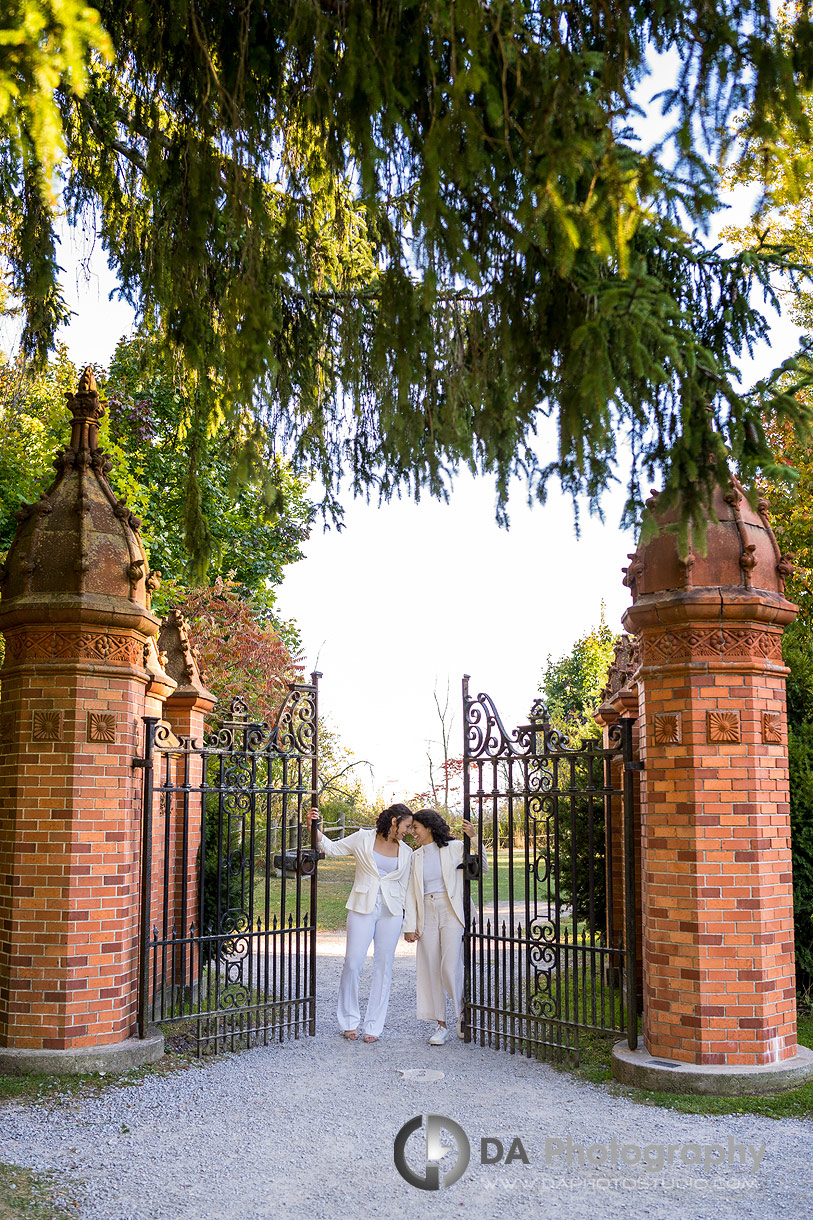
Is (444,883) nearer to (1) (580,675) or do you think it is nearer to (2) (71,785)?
(2) (71,785)

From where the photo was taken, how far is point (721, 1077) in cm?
617

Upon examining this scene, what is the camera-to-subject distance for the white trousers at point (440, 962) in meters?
8.44

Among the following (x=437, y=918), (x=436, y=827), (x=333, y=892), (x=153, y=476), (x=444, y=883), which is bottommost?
(x=333, y=892)

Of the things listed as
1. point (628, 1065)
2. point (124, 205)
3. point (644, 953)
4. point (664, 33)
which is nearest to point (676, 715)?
point (644, 953)

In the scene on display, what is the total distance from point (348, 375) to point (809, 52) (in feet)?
10.3

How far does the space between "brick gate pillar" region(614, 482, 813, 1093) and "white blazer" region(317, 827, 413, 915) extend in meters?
2.44

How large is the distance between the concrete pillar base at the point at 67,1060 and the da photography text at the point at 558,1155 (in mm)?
2262

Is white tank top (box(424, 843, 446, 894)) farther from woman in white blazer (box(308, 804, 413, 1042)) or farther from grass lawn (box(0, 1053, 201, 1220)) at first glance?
grass lawn (box(0, 1053, 201, 1220))

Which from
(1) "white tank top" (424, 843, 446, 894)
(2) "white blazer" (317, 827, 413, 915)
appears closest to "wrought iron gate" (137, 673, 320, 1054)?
(2) "white blazer" (317, 827, 413, 915)

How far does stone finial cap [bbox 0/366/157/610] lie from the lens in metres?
7.27

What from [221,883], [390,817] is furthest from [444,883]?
[221,883]

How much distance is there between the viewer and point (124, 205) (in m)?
6.84

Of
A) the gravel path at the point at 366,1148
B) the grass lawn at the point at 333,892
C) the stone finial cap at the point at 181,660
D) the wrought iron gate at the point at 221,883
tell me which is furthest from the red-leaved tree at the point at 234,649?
the gravel path at the point at 366,1148

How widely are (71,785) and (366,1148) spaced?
3113 millimetres
